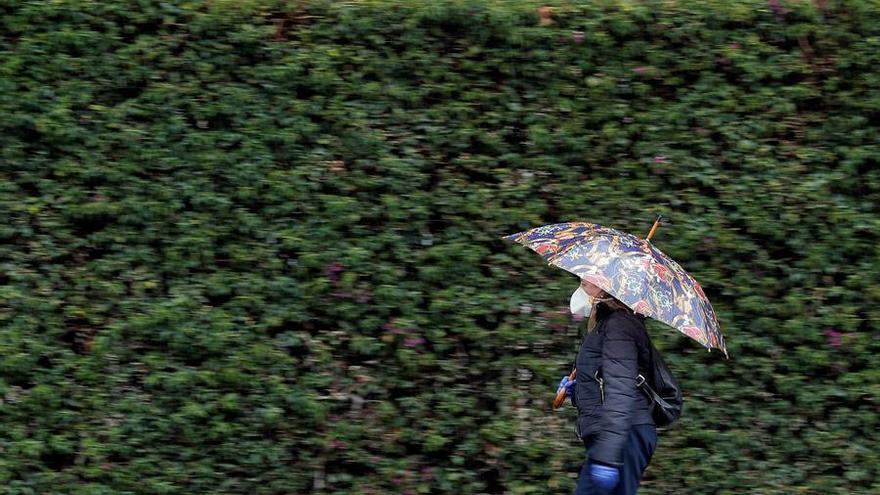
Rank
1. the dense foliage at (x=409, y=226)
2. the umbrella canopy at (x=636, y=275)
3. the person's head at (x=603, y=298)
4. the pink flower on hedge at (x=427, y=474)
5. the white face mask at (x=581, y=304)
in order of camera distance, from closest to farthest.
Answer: the umbrella canopy at (x=636, y=275), the person's head at (x=603, y=298), the white face mask at (x=581, y=304), the dense foliage at (x=409, y=226), the pink flower on hedge at (x=427, y=474)

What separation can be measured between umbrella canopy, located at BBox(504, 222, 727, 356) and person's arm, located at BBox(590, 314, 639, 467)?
0.24m

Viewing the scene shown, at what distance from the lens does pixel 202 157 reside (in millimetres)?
5766

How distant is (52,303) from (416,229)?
1.88 m

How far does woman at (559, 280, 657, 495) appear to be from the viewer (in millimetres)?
4680

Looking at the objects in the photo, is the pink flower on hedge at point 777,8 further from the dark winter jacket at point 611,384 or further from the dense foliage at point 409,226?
the dark winter jacket at point 611,384

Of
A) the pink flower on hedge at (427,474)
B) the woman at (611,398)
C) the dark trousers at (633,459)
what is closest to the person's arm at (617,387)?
the woman at (611,398)

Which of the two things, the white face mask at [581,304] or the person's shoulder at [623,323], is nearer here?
the person's shoulder at [623,323]

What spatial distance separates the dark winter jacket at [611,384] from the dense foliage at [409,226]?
94 cm

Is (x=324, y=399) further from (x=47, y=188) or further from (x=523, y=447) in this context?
(x=47, y=188)

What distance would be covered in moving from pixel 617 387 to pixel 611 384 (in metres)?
0.03

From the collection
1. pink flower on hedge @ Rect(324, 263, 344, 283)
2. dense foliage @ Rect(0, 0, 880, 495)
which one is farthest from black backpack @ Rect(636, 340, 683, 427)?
pink flower on hedge @ Rect(324, 263, 344, 283)

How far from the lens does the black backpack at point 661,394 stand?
16.1 ft

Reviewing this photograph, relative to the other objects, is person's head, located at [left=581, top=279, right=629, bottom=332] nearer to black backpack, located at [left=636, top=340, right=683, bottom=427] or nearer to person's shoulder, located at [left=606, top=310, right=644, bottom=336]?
person's shoulder, located at [left=606, top=310, right=644, bottom=336]

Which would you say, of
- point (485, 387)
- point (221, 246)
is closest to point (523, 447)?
point (485, 387)
